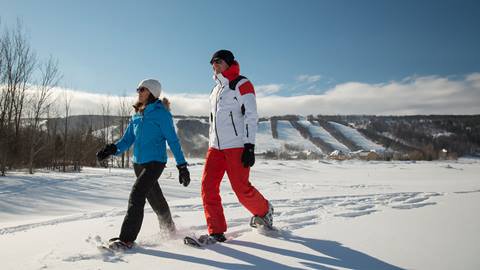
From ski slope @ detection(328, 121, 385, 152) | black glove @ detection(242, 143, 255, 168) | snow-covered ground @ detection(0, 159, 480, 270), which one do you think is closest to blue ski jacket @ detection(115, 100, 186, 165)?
black glove @ detection(242, 143, 255, 168)

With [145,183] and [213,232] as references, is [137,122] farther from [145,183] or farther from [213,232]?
[213,232]

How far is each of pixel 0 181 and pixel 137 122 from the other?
8496 mm

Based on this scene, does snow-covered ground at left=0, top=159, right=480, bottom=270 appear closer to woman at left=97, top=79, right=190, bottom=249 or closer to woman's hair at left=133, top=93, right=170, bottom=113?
woman at left=97, top=79, right=190, bottom=249

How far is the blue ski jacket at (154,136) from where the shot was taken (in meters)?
2.96

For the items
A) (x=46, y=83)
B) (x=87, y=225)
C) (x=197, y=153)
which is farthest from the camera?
(x=197, y=153)

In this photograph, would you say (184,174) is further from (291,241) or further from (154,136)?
(291,241)

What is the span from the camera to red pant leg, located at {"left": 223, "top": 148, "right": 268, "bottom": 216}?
3072 millimetres

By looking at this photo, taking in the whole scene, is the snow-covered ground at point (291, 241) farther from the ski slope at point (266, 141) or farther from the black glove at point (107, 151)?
the ski slope at point (266, 141)

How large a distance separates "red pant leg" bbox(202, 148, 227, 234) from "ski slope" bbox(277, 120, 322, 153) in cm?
7027

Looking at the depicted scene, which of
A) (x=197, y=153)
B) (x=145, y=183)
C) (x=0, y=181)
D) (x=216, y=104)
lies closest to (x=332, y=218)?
(x=216, y=104)

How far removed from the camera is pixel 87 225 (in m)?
3.73

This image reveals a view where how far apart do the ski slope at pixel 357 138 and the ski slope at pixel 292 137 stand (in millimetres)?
11211

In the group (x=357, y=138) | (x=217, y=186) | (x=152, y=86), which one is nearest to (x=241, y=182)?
(x=217, y=186)

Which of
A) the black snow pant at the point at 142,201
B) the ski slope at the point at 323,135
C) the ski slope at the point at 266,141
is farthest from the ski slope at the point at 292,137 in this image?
the black snow pant at the point at 142,201
